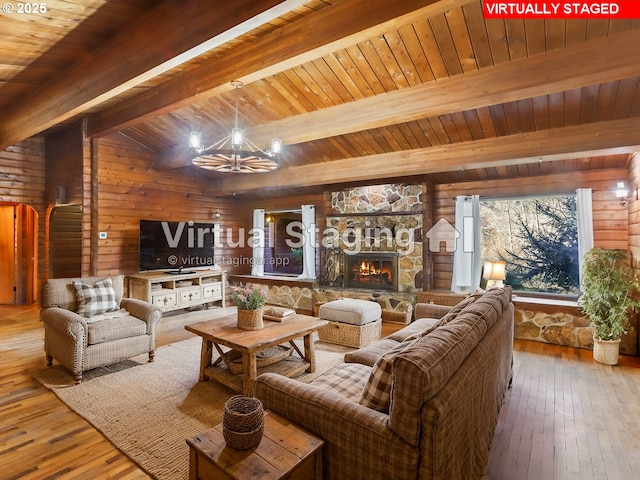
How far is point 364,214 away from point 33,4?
474 centimetres

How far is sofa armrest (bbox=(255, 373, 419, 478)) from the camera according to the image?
1.42 meters

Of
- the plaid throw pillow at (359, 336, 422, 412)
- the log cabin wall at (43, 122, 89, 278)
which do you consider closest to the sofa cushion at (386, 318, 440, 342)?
the plaid throw pillow at (359, 336, 422, 412)

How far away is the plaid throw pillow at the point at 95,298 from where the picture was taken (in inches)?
143

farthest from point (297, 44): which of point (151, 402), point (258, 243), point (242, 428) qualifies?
point (258, 243)

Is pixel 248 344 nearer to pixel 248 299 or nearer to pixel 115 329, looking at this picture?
pixel 248 299

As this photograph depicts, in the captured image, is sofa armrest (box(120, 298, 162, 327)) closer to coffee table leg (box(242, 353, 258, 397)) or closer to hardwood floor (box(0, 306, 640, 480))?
hardwood floor (box(0, 306, 640, 480))

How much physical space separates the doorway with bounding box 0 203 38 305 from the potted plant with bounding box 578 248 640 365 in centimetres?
907

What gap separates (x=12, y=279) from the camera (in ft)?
22.3

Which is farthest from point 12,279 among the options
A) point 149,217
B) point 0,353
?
point 0,353

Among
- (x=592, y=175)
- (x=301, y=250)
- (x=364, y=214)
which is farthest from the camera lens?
(x=301, y=250)

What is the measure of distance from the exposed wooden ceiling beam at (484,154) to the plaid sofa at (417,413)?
8.71ft

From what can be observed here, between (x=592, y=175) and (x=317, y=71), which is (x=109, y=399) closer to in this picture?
(x=317, y=71)

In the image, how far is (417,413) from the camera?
138 centimetres

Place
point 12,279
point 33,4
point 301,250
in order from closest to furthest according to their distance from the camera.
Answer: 1. point 33,4
2. point 12,279
3. point 301,250
